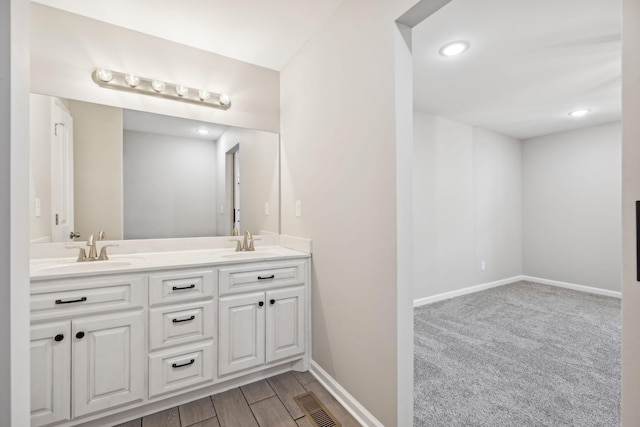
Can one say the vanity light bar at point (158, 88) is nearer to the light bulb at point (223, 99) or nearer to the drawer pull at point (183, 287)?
the light bulb at point (223, 99)

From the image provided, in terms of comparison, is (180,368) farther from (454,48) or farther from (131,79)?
(454,48)

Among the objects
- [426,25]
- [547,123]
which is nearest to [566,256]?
[547,123]

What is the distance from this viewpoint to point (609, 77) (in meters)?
2.59

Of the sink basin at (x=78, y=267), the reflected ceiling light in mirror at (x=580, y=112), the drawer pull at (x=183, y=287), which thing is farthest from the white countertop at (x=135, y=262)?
the reflected ceiling light in mirror at (x=580, y=112)

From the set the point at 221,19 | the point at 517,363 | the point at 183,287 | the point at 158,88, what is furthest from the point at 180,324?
the point at 517,363

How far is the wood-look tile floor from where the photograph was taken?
1.57 meters

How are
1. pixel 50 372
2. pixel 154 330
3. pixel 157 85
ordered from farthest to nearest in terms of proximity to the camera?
pixel 157 85
pixel 154 330
pixel 50 372

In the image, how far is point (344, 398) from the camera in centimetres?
171

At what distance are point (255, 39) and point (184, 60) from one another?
59 cm

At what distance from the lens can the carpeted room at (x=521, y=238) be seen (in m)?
1.80

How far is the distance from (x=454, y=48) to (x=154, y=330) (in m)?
2.76

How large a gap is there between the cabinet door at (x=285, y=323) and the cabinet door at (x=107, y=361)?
74cm

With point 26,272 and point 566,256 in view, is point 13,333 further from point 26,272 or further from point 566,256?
point 566,256

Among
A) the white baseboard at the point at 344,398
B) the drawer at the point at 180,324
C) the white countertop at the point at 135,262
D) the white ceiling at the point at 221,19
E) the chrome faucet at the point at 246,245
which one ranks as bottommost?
the white baseboard at the point at 344,398
